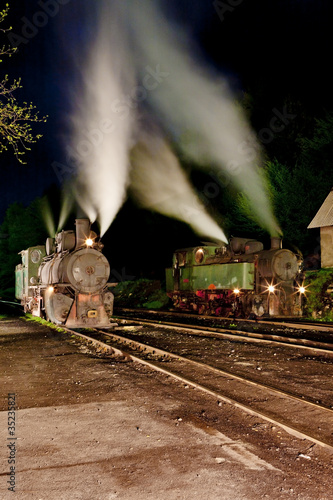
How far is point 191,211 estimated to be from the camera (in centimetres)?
4047

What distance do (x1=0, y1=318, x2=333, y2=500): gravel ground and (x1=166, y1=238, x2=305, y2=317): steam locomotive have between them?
38.3 feet

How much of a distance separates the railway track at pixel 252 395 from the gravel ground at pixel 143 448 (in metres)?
0.15

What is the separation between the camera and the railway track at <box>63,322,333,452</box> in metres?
5.29

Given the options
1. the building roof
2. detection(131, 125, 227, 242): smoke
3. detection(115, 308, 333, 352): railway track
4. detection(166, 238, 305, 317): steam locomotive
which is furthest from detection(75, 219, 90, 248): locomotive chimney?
detection(131, 125, 227, 242): smoke

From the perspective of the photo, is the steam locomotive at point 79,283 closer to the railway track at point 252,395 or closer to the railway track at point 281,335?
the railway track at point 281,335

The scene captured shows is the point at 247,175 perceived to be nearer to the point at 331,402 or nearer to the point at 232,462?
the point at 331,402

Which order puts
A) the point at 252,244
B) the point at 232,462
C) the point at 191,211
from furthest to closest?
the point at 191,211
the point at 252,244
the point at 232,462

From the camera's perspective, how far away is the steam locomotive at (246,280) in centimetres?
1841

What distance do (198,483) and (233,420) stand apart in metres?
1.82

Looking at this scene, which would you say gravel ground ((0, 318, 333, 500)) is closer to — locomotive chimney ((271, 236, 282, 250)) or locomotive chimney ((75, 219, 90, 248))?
locomotive chimney ((75, 219, 90, 248))

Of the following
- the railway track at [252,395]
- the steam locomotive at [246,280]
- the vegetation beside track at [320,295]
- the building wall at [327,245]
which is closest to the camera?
the railway track at [252,395]

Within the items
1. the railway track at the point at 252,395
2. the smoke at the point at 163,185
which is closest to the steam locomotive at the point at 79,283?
the railway track at the point at 252,395

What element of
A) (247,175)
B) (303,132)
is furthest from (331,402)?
(303,132)

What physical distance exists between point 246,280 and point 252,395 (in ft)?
40.5
